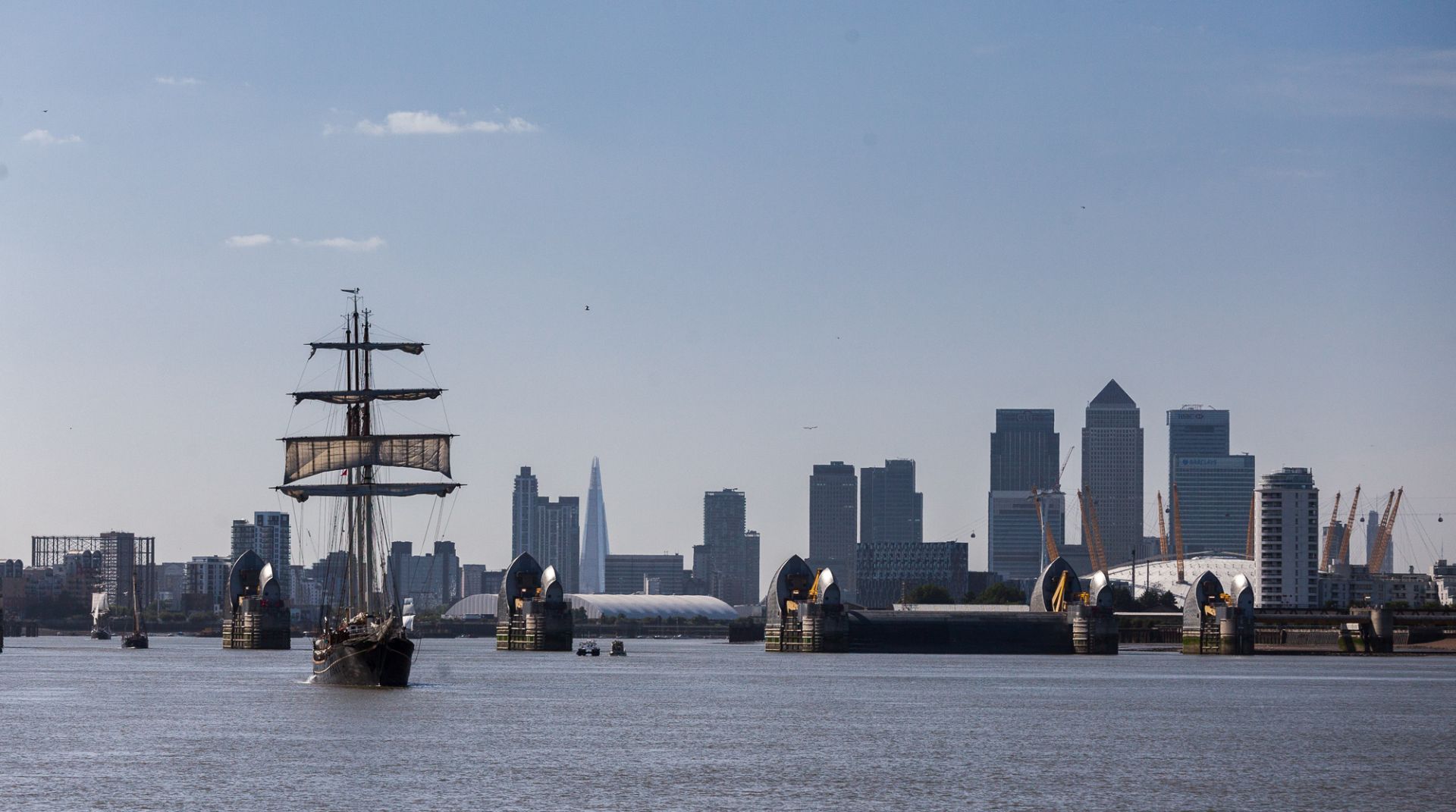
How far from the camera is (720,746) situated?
89000 mm

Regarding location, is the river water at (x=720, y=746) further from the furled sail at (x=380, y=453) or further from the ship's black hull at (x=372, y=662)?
the furled sail at (x=380, y=453)

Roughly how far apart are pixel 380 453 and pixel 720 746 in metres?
90.3

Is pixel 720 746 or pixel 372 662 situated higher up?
pixel 372 662

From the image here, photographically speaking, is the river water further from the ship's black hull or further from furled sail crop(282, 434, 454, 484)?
furled sail crop(282, 434, 454, 484)

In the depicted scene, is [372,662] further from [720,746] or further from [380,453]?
[380,453]

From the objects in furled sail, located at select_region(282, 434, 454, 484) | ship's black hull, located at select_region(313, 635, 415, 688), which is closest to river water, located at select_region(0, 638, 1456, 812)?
ship's black hull, located at select_region(313, 635, 415, 688)

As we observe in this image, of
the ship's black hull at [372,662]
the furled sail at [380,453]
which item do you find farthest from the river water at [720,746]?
the furled sail at [380,453]

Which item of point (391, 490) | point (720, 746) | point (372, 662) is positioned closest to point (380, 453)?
point (391, 490)

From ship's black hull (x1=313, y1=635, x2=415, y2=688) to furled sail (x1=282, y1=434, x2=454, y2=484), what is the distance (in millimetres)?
43290

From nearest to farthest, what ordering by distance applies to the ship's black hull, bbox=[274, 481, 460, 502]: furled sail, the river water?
the river water, the ship's black hull, bbox=[274, 481, 460, 502]: furled sail

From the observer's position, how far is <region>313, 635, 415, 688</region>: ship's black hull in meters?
121

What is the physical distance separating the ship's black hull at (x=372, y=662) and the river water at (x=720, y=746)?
1.80m

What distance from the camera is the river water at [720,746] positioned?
6975cm

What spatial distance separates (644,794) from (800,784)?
20.9 ft
